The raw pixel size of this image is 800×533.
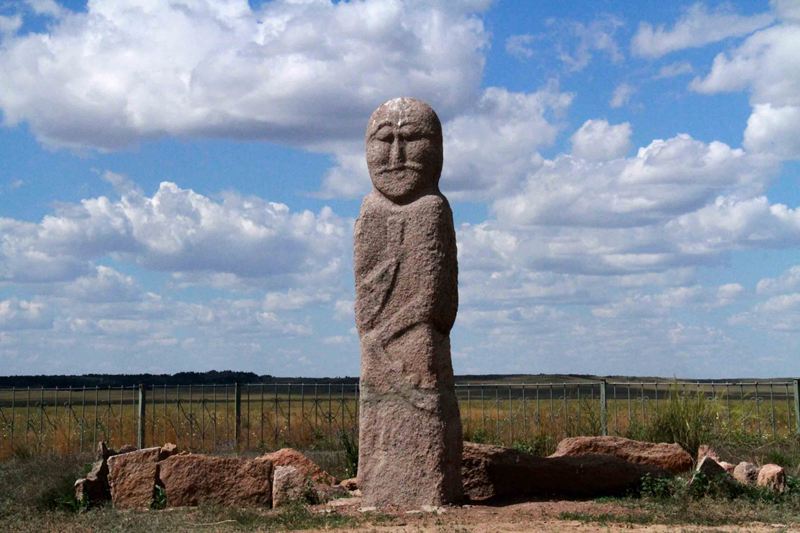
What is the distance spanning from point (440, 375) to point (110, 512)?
366 centimetres

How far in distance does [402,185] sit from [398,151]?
35cm

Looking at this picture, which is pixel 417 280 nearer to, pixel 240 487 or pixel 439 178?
pixel 439 178

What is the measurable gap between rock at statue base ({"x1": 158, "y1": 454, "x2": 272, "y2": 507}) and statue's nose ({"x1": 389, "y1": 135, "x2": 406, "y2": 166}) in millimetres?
3506

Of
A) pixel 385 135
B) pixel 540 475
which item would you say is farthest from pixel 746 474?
pixel 385 135

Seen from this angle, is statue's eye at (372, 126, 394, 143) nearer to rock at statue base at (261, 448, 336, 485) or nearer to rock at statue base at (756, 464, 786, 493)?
rock at statue base at (261, 448, 336, 485)

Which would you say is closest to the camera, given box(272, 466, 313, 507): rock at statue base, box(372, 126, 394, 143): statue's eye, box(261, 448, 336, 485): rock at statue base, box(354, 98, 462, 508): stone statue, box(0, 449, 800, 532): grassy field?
box(0, 449, 800, 532): grassy field

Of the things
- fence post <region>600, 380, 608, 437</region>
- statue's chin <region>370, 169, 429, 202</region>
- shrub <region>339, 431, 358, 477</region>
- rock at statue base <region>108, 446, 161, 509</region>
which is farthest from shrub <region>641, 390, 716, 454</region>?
rock at statue base <region>108, 446, 161, 509</region>

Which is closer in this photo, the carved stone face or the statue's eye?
the carved stone face

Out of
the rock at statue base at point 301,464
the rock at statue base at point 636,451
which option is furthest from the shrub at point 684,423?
the rock at statue base at point 301,464

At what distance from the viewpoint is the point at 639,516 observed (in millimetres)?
10070

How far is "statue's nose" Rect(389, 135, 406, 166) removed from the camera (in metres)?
11.0

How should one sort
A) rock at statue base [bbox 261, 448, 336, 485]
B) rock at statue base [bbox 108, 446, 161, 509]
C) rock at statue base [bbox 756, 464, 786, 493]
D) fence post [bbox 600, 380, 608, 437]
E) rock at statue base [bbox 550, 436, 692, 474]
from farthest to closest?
fence post [bbox 600, 380, 608, 437] → rock at statue base [bbox 550, 436, 692, 474] → rock at statue base [bbox 261, 448, 336, 485] → rock at statue base [bbox 756, 464, 786, 493] → rock at statue base [bbox 108, 446, 161, 509]

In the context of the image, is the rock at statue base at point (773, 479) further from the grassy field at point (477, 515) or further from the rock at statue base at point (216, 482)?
the rock at statue base at point (216, 482)

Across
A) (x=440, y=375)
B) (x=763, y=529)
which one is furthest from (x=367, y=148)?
(x=763, y=529)
